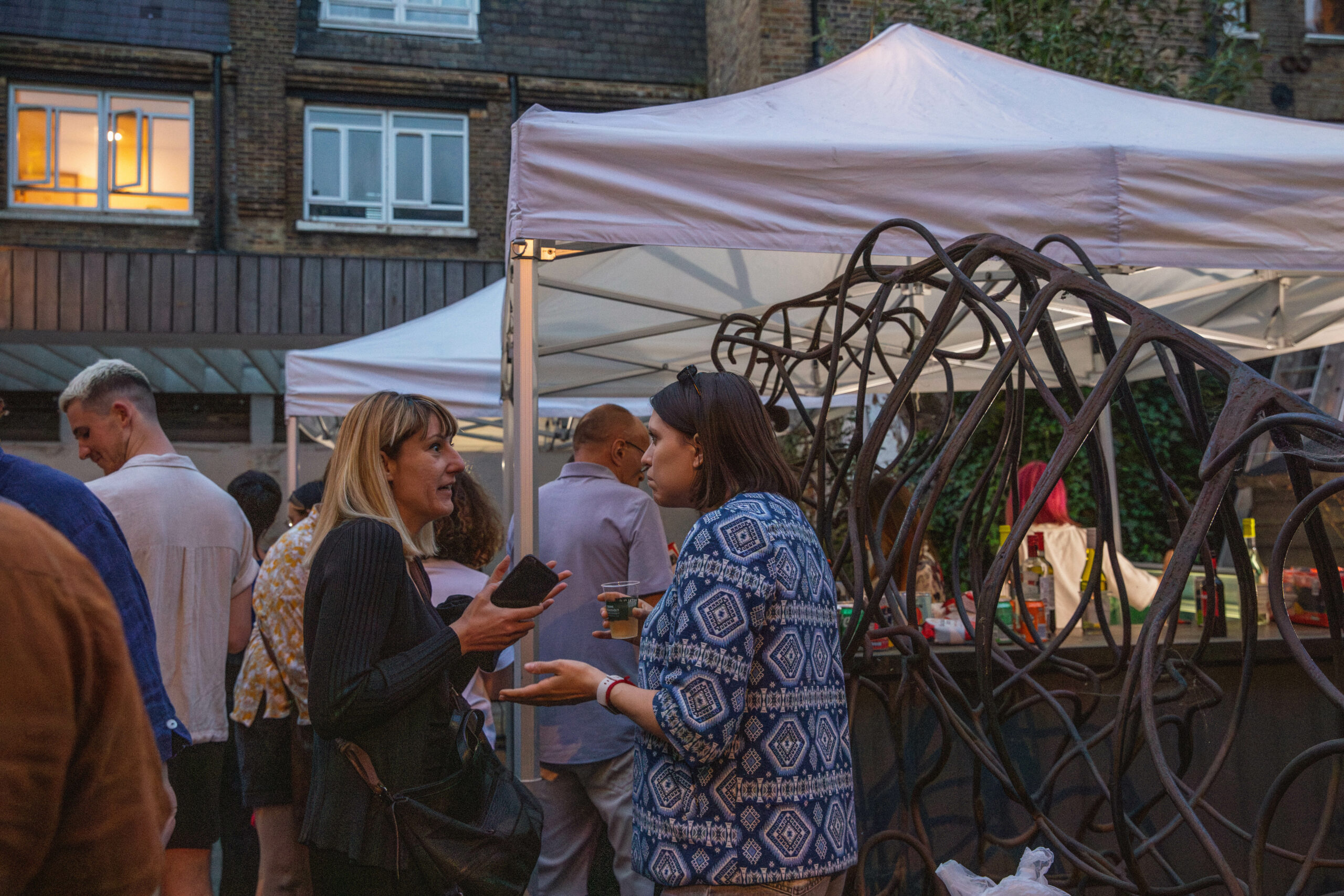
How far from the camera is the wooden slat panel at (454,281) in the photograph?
37.7 feet

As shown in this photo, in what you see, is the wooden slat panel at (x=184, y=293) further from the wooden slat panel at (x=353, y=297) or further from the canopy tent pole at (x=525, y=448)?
the canopy tent pole at (x=525, y=448)

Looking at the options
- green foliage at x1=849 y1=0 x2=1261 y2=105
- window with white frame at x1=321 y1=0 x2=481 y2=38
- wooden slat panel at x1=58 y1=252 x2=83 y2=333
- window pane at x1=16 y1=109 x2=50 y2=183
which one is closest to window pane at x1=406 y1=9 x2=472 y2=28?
window with white frame at x1=321 y1=0 x2=481 y2=38

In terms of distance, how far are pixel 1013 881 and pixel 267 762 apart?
186cm

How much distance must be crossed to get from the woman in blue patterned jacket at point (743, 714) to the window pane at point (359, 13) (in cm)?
1239

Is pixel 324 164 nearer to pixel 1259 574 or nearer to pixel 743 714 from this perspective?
pixel 1259 574

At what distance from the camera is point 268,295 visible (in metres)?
11.0

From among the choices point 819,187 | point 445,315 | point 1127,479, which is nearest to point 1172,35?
point 1127,479

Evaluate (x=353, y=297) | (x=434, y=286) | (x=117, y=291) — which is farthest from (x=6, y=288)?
(x=434, y=286)

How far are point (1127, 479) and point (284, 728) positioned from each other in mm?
8100

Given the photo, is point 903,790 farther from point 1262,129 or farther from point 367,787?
point 1262,129

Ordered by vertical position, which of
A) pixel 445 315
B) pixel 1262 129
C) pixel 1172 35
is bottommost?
pixel 445 315

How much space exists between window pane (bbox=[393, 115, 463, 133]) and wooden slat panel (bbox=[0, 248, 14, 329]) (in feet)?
14.6

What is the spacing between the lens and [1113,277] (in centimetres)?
488

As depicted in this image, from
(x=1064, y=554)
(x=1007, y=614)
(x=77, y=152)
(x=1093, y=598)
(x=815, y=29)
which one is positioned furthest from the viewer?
(x=77, y=152)
